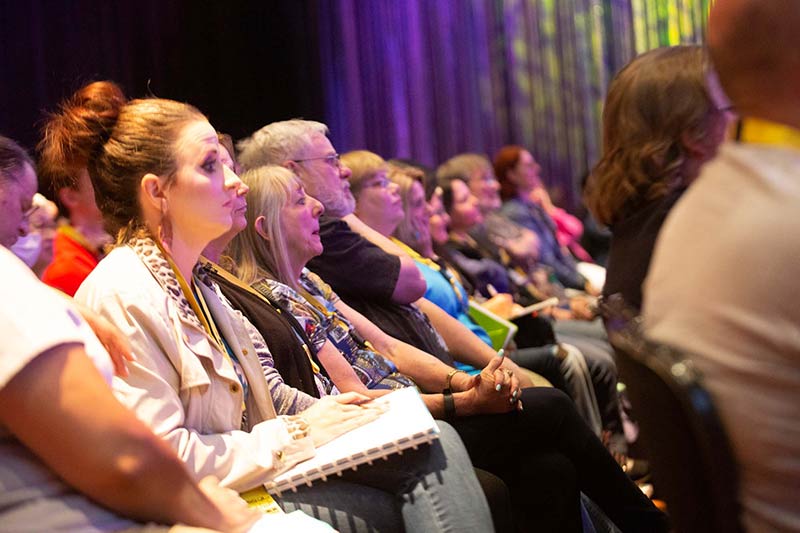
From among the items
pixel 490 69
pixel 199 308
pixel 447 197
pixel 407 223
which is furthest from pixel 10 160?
pixel 490 69

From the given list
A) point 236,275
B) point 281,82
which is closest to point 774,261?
point 236,275

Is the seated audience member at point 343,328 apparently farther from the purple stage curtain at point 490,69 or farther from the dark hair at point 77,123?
the purple stage curtain at point 490,69

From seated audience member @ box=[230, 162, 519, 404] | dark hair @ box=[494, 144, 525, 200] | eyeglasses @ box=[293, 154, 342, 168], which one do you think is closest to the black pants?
seated audience member @ box=[230, 162, 519, 404]

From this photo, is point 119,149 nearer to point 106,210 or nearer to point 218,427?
point 106,210

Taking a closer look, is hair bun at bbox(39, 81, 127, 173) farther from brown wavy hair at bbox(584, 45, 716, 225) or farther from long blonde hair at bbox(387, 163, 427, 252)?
long blonde hair at bbox(387, 163, 427, 252)

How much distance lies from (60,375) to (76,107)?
1.07 m

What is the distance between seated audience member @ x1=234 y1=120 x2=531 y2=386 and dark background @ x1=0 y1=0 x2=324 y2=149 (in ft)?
3.05

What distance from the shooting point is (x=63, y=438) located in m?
1.22

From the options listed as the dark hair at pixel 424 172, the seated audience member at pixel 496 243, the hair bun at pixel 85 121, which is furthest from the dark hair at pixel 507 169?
the hair bun at pixel 85 121

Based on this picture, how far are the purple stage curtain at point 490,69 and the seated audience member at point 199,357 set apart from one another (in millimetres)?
4985

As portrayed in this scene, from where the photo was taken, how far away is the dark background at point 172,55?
4301 millimetres

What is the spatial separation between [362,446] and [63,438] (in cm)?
81

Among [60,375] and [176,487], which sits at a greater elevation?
[60,375]

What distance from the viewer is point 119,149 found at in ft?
6.89
